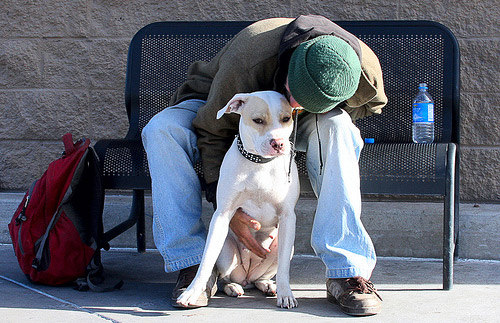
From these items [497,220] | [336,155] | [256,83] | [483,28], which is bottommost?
[497,220]

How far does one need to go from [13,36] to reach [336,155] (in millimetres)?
2852

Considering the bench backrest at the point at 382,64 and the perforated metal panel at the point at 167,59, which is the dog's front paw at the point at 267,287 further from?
the perforated metal panel at the point at 167,59

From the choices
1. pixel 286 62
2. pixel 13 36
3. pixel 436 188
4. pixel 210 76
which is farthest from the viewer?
pixel 13 36

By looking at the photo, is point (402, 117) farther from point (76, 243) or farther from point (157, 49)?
point (76, 243)

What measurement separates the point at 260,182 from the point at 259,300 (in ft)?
1.84

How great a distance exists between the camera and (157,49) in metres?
3.91

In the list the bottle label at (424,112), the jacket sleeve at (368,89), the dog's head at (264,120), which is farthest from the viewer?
the bottle label at (424,112)

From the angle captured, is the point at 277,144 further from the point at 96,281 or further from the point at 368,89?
the point at 96,281

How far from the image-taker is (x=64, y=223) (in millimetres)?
3117

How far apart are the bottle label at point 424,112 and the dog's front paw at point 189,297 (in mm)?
1531

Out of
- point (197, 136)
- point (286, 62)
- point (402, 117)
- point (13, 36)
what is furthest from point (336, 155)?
point (13, 36)

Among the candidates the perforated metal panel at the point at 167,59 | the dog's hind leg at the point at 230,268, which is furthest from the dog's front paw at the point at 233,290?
the perforated metal panel at the point at 167,59

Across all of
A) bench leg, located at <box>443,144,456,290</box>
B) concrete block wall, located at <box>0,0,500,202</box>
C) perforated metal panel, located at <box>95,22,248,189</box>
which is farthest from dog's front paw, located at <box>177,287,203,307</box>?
concrete block wall, located at <box>0,0,500,202</box>

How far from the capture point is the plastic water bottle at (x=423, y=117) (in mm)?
3445
